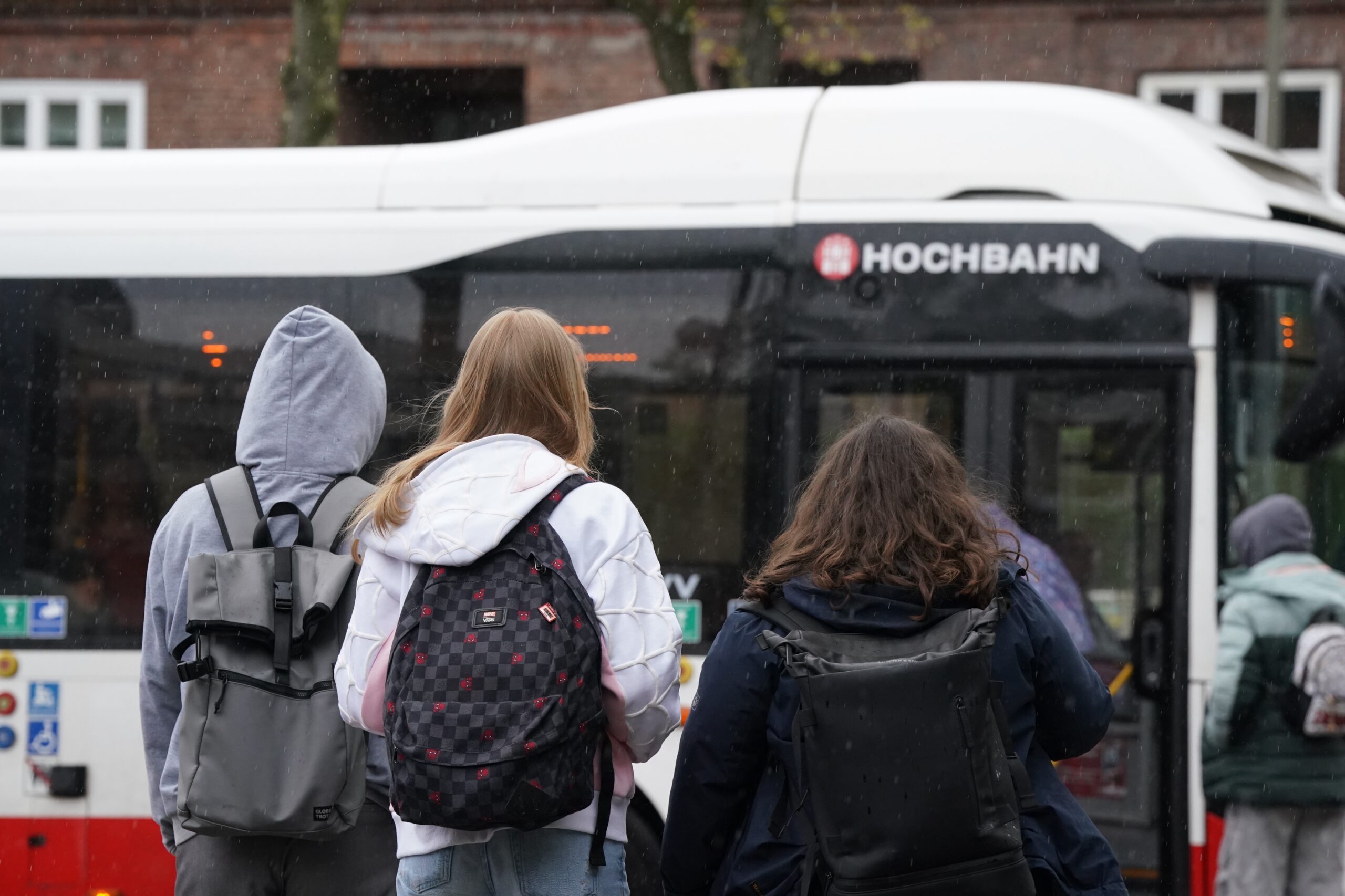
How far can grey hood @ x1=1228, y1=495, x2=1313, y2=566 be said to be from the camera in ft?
16.4

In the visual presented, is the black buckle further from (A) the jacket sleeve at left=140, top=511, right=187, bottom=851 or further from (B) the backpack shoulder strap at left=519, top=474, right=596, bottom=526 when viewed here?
(B) the backpack shoulder strap at left=519, top=474, right=596, bottom=526

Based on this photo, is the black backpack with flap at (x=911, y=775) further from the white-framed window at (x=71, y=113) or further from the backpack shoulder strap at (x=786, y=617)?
the white-framed window at (x=71, y=113)

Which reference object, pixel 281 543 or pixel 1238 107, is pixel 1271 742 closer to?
pixel 281 543

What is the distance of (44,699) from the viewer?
5582 mm

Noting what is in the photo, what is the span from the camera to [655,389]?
18.0ft

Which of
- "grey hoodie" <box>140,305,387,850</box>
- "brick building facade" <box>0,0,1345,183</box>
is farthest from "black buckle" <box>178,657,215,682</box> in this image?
"brick building facade" <box>0,0,1345,183</box>

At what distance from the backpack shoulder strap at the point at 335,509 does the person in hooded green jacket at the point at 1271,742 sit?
10.6 feet

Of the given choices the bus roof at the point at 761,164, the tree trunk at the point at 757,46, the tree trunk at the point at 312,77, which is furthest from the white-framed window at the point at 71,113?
the bus roof at the point at 761,164

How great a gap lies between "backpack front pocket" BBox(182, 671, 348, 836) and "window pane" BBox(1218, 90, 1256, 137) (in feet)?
45.8

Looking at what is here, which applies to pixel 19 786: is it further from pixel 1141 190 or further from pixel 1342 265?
pixel 1342 265

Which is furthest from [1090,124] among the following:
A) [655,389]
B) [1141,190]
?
[655,389]

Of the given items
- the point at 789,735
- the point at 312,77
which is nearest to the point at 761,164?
the point at 789,735

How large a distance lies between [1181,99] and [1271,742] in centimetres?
1141

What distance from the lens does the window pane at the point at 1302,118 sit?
14.7 meters
